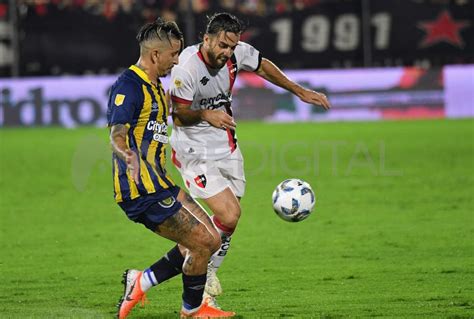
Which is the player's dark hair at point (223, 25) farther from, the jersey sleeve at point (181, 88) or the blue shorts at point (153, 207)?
the blue shorts at point (153, 207)

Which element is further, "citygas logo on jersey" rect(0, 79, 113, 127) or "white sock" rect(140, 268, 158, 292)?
"citygas logo on jersey" rect(0, 79, 113, 127)

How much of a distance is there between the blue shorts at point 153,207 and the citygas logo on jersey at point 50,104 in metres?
16.2

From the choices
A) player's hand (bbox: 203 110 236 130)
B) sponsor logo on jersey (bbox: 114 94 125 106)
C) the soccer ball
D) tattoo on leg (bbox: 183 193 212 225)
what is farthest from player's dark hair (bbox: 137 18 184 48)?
the soccer ball

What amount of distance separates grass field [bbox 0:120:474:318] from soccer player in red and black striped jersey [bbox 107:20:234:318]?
2.29 feet

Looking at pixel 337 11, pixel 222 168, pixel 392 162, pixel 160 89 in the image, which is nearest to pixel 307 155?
pixel 392 162

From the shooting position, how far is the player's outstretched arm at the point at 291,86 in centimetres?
772

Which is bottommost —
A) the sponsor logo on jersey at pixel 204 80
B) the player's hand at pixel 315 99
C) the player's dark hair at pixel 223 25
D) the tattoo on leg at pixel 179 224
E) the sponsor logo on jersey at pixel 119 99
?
the tattoo on leg at pixel 179 224

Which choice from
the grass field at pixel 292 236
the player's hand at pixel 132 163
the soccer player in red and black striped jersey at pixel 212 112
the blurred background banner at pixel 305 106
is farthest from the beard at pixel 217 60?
the blurred background banner at pixel 305 106

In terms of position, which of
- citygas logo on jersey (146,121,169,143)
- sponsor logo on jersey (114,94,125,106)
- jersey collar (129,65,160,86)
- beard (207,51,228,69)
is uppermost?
beard (207,51,228,69)

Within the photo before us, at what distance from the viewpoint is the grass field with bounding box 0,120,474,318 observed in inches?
287

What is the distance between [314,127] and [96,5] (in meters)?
5.64

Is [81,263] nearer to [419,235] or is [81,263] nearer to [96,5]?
[419,235]

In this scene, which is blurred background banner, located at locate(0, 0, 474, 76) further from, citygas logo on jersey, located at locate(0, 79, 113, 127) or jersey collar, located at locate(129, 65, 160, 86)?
jersey collar, located at locate(129, 65, 160, 86)

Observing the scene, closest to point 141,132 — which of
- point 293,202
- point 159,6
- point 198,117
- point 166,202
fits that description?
point 166,202
